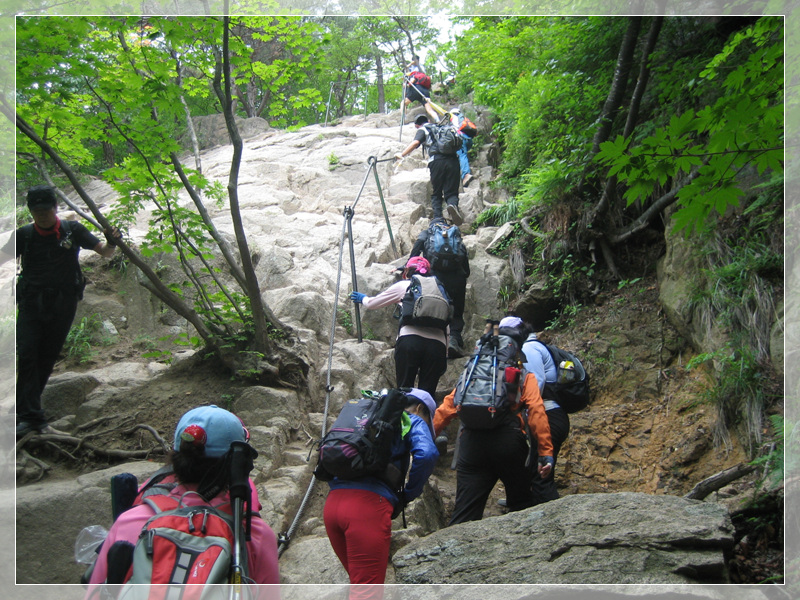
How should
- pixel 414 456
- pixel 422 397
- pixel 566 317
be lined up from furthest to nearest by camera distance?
pixel 566 317 → pixel 422 397 → pixel 414 456

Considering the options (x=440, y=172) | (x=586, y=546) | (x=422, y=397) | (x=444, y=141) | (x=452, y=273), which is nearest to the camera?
(x=586, y=546)

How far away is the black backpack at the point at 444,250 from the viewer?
795cm

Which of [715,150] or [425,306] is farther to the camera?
[425,306]

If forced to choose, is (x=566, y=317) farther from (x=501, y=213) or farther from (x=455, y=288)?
(x=501, y=213)

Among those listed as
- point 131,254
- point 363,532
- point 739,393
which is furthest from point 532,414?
point 131,254

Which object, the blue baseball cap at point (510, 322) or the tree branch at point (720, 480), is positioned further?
the blue baseball cap at point (510, 322)

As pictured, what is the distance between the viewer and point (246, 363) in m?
6.49

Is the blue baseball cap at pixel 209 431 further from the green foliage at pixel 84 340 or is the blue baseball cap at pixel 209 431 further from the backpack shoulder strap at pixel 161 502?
the green foliage at pixel 84 340

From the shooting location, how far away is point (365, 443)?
3.52 m

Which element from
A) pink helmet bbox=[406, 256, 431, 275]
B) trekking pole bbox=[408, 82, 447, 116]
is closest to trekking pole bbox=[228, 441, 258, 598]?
pink helmet bbox=[406, 256, 431, 275]

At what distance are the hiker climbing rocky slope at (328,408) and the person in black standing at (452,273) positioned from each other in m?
0.31

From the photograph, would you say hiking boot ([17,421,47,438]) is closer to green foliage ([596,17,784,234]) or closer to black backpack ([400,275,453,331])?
black backpack ([400,275,453,331])

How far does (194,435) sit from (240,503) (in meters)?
0.37

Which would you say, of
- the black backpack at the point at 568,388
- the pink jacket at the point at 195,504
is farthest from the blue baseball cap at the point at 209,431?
the black backpack at the point at 568,388
